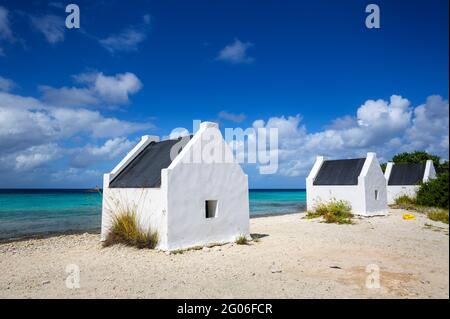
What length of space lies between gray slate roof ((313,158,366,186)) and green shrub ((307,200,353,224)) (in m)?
1.80

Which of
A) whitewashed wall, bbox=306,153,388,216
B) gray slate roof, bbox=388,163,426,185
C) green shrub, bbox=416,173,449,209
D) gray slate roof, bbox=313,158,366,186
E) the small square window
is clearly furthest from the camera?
gray slate roof, bbox=388,163,426,185

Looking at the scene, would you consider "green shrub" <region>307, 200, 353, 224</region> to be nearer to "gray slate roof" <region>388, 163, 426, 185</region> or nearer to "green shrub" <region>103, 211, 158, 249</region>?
"green shrub" <region>103, 211, 158, 249</region>

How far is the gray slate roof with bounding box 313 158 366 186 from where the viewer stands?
2238 cm

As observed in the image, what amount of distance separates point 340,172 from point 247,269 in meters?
17.4

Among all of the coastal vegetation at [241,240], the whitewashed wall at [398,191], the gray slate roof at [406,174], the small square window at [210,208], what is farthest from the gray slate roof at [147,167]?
the gray slate roof at [406,174]

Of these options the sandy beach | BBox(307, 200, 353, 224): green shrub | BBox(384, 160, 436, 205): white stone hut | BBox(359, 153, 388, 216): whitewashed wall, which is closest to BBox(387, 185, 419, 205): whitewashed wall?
BBox(384, 160, 436, 205): white stone hut

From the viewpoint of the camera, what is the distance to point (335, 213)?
19.5 m

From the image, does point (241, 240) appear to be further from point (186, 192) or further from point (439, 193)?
point (439, 193)

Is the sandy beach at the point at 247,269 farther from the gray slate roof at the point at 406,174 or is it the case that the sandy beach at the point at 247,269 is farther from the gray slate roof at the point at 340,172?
the gray slate roof at the point at 406,174

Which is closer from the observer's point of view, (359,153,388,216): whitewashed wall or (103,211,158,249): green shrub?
(103,211,158,249): green shrub

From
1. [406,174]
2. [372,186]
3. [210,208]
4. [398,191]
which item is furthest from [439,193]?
[406,174]

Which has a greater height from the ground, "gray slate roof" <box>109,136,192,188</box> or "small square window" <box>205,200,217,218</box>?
"gray slate roof" <box>109,136,192,188</box>
